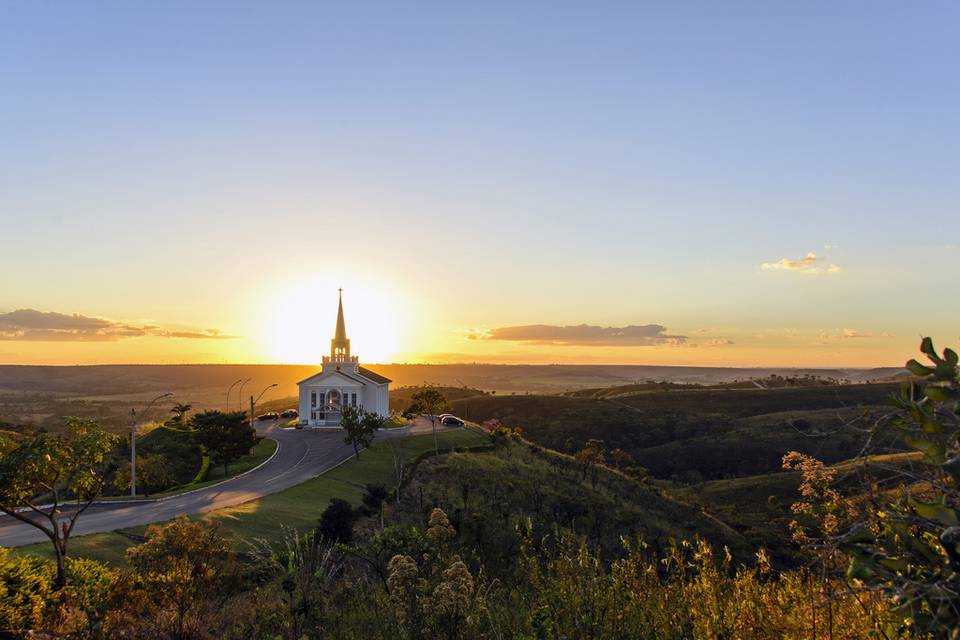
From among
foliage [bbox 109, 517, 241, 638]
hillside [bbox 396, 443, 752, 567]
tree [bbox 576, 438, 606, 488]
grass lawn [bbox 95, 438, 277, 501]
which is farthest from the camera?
tree [bbox 576, 438, 606, 488]

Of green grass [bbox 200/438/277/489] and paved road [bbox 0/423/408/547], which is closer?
paved road [bbox 0/423/408/547]

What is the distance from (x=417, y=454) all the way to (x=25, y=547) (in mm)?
31857

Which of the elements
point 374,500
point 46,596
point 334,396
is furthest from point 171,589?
point 334,396

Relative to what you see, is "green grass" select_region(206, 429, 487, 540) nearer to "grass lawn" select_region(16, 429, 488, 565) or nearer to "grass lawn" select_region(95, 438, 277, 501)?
"grass lawn" select_region(16, 429, 488, 565)

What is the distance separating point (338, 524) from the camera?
27.8 meters

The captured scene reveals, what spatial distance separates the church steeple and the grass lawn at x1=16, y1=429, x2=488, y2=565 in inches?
846

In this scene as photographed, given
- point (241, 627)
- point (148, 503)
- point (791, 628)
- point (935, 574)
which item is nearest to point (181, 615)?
point (241, 627)

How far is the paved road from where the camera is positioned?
2731 centimetres

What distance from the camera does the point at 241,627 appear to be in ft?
33.4

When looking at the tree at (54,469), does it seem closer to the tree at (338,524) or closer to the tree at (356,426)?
the tree at (338,524)

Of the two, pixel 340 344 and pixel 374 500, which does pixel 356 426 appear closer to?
pixel 374 500

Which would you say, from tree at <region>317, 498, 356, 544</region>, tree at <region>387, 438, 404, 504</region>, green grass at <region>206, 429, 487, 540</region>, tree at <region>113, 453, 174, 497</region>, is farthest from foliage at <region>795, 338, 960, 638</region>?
tree at <region>113, 453, 174, 497</region>

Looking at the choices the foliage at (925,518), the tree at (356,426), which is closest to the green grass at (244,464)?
the tree at (356,426)

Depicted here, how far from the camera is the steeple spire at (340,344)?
7694cm
